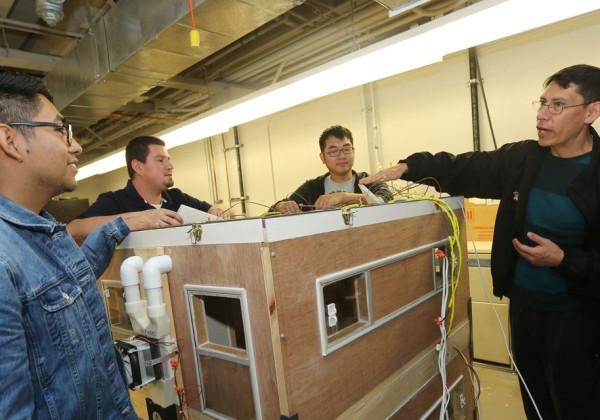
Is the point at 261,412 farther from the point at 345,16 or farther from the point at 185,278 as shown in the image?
the point at 345,16

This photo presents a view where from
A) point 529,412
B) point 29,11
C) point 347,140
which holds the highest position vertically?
point 29,11

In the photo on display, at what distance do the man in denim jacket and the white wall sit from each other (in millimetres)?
2808

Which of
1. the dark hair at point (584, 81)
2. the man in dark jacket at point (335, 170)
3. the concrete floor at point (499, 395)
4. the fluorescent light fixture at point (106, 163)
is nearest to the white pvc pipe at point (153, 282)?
the man in dark jacket at point (335, 170)

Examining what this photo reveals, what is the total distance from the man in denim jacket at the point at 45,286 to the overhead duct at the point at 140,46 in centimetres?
110

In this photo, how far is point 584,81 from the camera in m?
1.31

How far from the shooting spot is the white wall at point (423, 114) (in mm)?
2508

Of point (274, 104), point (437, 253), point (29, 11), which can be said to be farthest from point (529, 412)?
point (29, 11)

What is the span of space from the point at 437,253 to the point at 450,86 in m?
2.20

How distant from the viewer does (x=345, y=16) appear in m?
2.51

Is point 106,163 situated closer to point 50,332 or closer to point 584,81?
point 50,332

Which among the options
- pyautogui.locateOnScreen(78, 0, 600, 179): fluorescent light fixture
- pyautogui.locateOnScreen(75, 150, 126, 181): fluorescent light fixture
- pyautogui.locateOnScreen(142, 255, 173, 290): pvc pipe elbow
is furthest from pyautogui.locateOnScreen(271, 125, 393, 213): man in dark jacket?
pyautogui.locateOnScreen(75, 150, 126, 181): fluorescent light fixture

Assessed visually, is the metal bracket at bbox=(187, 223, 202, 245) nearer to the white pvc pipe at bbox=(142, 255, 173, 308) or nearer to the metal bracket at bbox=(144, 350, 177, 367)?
the white pvc pipe at bbox=(142, 255, 173, 308)

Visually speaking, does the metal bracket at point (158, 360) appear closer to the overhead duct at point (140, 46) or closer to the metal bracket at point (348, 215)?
the metal bracket at point (348, 215)

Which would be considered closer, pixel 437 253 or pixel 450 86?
pixel 437 253
